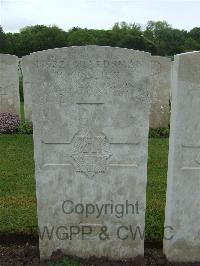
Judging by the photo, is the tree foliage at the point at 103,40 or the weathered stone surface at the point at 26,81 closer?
the weathered stone surface at the point at 26,81

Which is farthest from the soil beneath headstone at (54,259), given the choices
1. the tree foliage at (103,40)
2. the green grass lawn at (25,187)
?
the tree foliage at (103,40)

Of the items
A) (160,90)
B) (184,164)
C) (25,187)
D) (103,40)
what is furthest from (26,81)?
(103,40)

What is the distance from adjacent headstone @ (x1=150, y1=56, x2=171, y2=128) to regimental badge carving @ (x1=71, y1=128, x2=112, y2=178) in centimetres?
570

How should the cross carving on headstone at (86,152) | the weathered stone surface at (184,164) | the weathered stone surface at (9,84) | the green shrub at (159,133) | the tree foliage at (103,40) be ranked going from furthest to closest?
the tree foliage at (103,40) < the weathered stone surface at (9,84) < the green shrub at (159,133) < the cross carving on headstone at (86,152) < the weathered stone surface at (184,164)

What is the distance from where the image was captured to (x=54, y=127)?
3.64m

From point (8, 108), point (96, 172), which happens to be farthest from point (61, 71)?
point (8, 108)

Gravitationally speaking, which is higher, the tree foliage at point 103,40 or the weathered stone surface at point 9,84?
the tree foliage at point 103,40

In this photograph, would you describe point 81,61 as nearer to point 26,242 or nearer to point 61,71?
point 61,71

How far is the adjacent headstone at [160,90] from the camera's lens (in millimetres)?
9156

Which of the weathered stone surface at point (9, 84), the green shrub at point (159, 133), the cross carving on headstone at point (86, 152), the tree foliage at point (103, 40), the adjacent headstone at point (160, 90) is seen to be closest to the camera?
the cross carving on headstone at point (86, 152)

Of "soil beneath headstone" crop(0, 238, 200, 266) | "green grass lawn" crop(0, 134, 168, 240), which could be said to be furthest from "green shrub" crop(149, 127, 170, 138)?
"soil beneath headstone" crop(0, 238, 200, 266)

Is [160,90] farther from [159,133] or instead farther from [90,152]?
[90,152]

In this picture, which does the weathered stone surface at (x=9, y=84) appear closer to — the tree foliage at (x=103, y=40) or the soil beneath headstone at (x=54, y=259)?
the soil beneath headstone at (x=54, y=259)

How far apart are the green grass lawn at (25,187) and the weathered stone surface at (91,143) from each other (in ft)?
2.10
